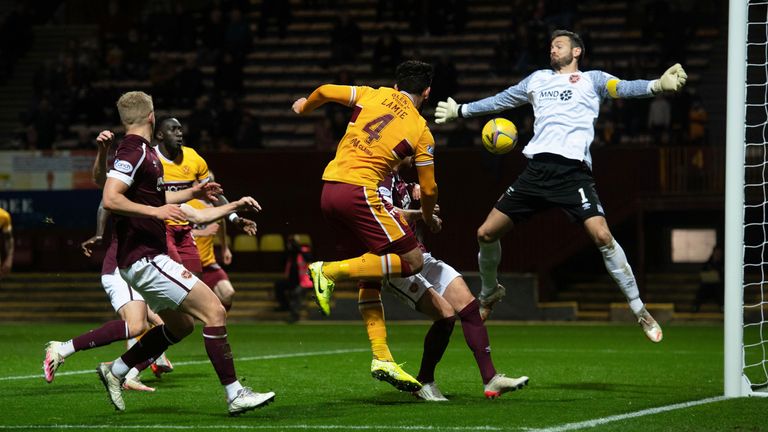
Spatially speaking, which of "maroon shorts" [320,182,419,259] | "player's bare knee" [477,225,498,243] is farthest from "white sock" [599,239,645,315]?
"maroon shorts" [320,182,419,259]

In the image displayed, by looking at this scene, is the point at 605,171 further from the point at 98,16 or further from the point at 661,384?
the point at 98,16

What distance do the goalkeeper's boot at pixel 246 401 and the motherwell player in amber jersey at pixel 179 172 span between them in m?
3.61

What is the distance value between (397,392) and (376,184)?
190 centimetres

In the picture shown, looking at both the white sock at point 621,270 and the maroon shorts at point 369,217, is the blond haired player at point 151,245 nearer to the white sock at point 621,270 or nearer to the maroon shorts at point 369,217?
the maroon shorts at point 369,217

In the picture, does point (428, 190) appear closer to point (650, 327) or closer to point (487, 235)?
point (487, 235)

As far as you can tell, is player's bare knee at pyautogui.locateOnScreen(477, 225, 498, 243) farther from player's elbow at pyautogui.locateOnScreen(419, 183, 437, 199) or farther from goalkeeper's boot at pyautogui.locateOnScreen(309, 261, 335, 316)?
goalkeeper's boot at pyautogui.locateOnScreen(309, 261, 335, 316)

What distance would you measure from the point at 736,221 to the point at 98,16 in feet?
89.5

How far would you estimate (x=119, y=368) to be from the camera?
331 inches

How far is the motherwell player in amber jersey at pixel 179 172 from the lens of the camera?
37.4 ft

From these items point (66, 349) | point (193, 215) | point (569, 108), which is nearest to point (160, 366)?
point (66, 349)

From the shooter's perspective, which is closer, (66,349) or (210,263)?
(66,349)

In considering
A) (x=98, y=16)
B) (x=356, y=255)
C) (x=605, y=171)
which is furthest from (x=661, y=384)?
(x=98, y=16)

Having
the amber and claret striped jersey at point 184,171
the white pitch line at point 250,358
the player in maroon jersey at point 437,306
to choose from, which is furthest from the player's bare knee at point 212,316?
the white pitch line at point 250,358

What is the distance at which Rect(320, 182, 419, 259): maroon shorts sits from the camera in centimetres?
858
